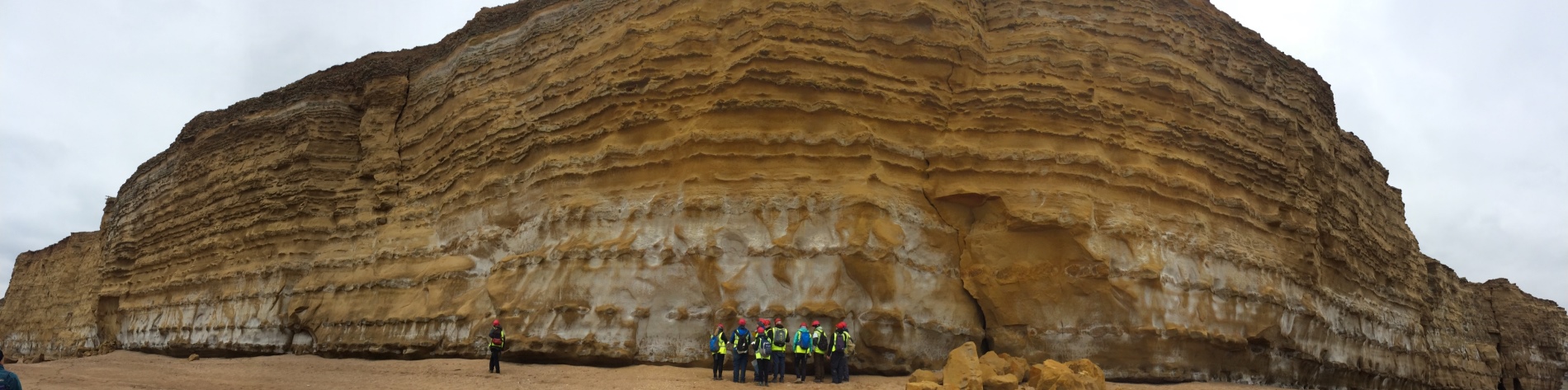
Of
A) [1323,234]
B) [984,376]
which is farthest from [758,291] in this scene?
[1323,234]

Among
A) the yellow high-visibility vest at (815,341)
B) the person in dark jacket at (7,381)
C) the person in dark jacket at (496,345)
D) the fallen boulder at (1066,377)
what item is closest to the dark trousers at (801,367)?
the yellow high-visibility vest at (815,341)

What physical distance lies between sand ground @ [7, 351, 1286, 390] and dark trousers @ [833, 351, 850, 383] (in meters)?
0.15

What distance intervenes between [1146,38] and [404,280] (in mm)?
15009

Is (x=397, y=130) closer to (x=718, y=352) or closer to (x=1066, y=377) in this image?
(x=718, y=352)

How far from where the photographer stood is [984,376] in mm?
11531

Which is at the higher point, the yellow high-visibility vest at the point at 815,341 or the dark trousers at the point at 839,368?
the yellow high-visibility vest at the point at 815,341

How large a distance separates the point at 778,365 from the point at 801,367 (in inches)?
12.3

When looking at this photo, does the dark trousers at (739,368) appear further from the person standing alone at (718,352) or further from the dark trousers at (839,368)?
the dark trousers at (839,368)

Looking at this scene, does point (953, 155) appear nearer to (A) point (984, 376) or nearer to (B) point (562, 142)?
(A) point (984, 376)

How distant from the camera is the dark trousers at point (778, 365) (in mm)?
12375

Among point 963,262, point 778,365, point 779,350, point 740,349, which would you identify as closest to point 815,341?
point 779,350

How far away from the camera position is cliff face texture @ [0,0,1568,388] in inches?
539

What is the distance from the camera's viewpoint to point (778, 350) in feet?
40.1

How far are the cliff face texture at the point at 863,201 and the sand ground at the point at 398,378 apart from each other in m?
0.49
